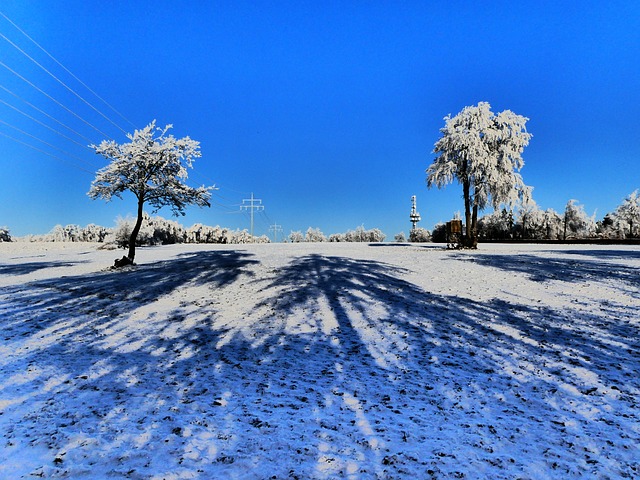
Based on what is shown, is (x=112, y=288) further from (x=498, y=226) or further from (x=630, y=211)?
(x=498, y=226)

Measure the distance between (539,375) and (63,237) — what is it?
215m

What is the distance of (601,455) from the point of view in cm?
347

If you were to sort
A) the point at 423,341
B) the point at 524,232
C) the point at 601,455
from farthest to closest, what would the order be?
the point at 524,232, the point at 423,341, the point at 601,455

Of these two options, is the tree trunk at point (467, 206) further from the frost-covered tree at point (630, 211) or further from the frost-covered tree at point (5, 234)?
Result: the frost-covered tree at point (5, 234)

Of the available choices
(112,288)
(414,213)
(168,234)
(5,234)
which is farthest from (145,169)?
(5,234)

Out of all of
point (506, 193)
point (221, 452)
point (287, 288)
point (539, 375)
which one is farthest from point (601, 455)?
point (506, 193)

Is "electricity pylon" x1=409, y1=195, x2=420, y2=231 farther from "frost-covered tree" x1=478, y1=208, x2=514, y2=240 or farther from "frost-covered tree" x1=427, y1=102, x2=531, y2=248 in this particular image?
"frost-covered tree" x1=427, y1=102, x2=531, y2=248

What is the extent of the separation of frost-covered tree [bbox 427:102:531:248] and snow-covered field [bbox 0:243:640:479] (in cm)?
1812

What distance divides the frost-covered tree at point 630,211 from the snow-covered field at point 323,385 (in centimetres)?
7117

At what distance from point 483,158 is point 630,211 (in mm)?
57358

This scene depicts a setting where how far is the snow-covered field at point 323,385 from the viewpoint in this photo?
346cm

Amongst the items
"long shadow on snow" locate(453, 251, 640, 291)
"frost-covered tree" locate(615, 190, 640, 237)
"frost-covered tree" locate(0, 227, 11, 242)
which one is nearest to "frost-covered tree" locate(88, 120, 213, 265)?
"long shadow on snow" locate(453, 251, 640, 291)

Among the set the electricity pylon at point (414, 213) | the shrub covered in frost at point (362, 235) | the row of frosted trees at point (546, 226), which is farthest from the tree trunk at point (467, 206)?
the shrub covered in frost at point (362, 235)

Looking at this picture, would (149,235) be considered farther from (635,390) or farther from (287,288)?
(635,390)
